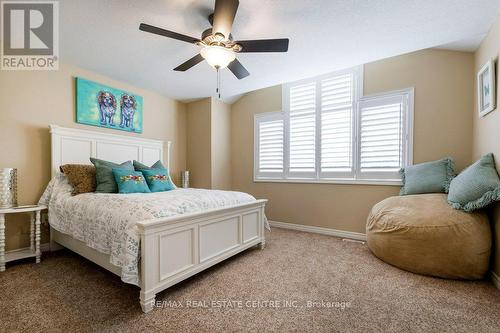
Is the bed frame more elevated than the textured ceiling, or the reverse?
the textured ceiling

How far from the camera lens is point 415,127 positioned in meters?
2.89

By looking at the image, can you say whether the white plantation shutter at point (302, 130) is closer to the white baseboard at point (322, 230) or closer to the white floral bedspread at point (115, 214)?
the white baseboard at point (322, 230)

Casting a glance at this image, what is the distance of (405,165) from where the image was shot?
2951 millimetres

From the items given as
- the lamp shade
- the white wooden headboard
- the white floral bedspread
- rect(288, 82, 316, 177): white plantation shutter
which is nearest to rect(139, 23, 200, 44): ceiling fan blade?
the white floral bedspread

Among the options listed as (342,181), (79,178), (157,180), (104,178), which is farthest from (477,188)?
(79,178)

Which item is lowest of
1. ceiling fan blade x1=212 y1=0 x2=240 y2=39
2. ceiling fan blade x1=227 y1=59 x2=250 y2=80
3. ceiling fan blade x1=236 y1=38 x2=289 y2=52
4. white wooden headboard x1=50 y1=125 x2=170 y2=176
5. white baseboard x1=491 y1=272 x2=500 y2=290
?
white baseboard x1=491 y1=272 x2=500 y2=290

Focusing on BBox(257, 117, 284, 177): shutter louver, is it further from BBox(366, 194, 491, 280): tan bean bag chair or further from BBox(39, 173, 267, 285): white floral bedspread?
BBox(366, 194, 491, 280): tan bean bag chair

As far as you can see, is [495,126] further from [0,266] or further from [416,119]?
[0,266]

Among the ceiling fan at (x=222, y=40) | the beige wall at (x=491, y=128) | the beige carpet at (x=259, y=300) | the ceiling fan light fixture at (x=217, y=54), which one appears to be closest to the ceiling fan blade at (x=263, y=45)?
the ceiling fan at (x=222, y=40)

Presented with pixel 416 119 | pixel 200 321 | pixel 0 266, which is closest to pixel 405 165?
pixel 416 119

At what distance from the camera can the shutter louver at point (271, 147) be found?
4012 millimetres

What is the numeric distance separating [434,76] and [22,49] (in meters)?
4.88

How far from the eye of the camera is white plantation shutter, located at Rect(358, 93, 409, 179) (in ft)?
9.77

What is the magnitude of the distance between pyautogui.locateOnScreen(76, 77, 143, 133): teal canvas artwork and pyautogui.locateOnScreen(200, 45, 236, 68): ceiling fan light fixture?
7.13 ft
